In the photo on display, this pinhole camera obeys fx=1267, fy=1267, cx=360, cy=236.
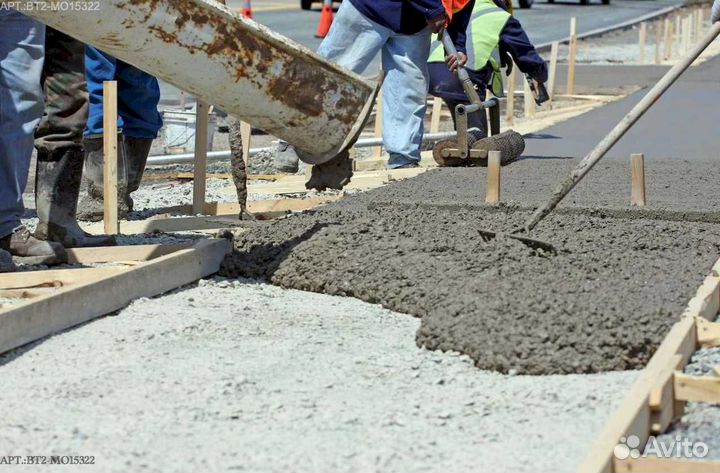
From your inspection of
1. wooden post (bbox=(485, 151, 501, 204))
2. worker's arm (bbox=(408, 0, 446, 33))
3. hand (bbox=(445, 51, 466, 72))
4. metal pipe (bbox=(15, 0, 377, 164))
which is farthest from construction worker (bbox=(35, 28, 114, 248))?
hand (bbox=(445, 51, 466, 72))

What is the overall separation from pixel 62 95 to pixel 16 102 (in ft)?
1.92

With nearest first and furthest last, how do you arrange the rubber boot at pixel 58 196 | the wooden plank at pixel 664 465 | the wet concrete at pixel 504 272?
1. the wooden plank at pixel 664 465
2. the wet concrete at pixel 504 272
3. the rubber boot at pixel 58 196

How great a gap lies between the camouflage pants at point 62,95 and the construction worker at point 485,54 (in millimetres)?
4097

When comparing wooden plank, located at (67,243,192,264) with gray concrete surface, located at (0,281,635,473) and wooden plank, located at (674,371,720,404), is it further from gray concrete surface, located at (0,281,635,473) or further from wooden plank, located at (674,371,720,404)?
wooden plank, located at (674,371,720,404)

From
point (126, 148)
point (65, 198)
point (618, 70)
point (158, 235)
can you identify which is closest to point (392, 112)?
point (126, 148)

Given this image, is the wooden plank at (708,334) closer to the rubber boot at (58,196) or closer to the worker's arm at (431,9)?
the rubber boot at (58,196)

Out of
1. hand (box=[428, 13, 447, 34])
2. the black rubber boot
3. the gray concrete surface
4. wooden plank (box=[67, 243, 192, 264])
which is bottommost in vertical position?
the gray concrete surface

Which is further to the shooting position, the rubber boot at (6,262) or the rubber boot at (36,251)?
the rubber boot at (36,251)

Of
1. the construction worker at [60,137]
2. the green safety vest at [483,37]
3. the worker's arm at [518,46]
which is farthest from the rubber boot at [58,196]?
the worker's arm at [518,46]

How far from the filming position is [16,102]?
4.73 metres

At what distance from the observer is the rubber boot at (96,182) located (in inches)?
252

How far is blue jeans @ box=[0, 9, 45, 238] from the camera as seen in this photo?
4.68 metres

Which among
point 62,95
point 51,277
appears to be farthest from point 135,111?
point 51,277

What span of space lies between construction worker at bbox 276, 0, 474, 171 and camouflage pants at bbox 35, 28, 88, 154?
2869 mm
